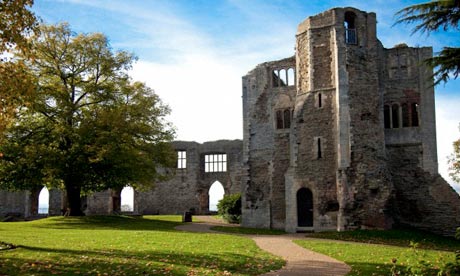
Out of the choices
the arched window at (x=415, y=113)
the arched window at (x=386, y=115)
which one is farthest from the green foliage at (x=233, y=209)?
the arched window at (x=415, y=113)

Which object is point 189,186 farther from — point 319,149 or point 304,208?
point 319,149

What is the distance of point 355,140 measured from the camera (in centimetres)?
2347

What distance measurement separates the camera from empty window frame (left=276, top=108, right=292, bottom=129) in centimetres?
2859

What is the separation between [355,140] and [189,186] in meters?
22.6

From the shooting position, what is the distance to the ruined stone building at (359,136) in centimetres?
2309

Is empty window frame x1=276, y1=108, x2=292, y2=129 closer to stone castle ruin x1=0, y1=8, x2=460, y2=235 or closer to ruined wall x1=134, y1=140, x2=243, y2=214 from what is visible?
stone castle ruin x1=0, y1=8, x2=460, y2=235

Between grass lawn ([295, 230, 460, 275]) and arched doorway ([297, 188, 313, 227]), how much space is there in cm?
288

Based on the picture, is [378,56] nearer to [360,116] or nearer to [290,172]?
[360,116]

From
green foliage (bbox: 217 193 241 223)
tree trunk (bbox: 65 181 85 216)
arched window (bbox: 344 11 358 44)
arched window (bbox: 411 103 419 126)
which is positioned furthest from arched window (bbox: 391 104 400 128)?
tree trunk (bbox: 65 181 85 216)

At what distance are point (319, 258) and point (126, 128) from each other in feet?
54.9

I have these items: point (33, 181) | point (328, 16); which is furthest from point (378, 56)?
point (33, 181)

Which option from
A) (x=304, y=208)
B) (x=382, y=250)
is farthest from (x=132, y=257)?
(x=304, y=208)

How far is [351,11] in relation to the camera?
25.2 m

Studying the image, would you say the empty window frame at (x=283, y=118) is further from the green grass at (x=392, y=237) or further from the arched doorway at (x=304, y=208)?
the green grass at (x=392, y=237)
